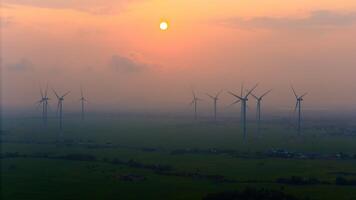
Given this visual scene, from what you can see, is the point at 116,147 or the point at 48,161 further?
the point at 116,147

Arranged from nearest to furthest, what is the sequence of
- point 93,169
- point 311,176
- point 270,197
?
point 270,197
point 311,176
point 93,169

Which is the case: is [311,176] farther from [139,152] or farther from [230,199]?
[139,152]

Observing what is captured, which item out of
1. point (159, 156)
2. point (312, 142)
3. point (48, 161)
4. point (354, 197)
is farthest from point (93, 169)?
point (312, 142)

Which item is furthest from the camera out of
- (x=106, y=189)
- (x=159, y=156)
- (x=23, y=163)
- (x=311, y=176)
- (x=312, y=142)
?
(x=312, y=142)

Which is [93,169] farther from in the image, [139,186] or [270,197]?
[270,197]

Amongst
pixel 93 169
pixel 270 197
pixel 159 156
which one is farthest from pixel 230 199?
pixel 159 156

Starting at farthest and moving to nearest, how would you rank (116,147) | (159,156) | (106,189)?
(116,147) < (159,156) < (106,189)
